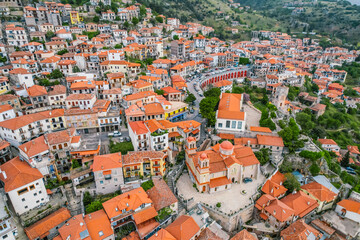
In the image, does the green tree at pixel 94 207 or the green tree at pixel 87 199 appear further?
the green tree at pixel 87 199

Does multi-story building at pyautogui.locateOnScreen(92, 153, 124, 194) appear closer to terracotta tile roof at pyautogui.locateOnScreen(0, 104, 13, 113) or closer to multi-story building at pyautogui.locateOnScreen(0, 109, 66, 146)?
multi-story building at pyautogui.locateOnScreen(0, 109, 66, 146)

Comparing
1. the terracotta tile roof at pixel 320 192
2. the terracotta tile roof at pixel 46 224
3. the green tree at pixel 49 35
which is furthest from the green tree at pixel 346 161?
the green tree at pixel 49 35

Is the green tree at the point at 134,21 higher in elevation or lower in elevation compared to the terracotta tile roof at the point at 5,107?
higher

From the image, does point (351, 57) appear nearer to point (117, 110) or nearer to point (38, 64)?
point (117, 110)

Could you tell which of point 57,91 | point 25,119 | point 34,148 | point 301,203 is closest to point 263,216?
point 301,203

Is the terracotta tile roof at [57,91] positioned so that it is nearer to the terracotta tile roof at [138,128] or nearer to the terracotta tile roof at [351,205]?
the terracotta tile roof at [138,128]

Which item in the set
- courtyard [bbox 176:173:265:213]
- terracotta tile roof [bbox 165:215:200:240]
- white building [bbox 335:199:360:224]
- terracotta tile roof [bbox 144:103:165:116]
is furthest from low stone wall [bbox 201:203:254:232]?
terracotta tile roof [bbox 144:103:165:116]
